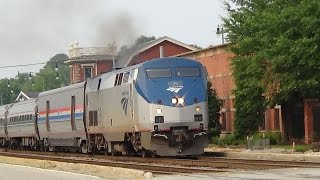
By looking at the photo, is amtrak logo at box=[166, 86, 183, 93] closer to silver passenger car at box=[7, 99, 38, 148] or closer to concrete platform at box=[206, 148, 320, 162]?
concrete platform at box=[206, 148, 320, 162]

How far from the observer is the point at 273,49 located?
A: 32.5 meters

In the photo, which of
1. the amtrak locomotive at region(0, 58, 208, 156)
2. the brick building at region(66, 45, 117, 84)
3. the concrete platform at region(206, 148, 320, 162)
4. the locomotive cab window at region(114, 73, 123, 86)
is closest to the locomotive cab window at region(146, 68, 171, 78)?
the amtrak locomotive at region(0, 58, 208, 156)

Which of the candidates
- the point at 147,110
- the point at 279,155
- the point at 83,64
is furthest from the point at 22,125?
the point at 83,64

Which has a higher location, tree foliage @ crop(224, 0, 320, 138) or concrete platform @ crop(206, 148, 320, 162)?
tree foliage @ crop(224, 0, 320, 138)

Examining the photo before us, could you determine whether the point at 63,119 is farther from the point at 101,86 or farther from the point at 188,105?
the point at 188,105

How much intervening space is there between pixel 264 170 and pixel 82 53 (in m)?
66.6

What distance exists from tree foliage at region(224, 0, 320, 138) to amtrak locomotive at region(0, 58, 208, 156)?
236 inches

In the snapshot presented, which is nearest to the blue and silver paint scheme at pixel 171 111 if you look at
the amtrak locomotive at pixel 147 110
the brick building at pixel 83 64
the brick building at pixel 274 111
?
the amtrak locomotive at pixel 147 110

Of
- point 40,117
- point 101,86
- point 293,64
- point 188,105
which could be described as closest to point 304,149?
point 293,64

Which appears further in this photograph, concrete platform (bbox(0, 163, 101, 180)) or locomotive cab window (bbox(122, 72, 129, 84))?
locomotive cab window (bbox(122, 72, 129, 84))

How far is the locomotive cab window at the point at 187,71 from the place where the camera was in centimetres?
2793

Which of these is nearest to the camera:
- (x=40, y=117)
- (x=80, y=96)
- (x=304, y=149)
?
(x=304, y=149)

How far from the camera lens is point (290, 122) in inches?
1581

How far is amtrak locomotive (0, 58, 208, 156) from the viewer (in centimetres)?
2670
